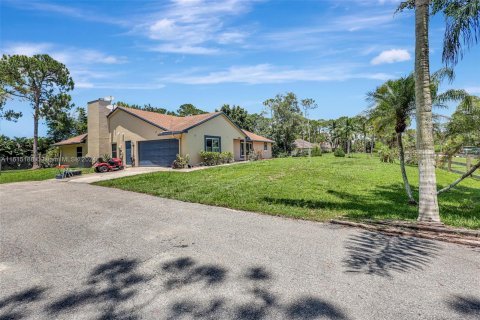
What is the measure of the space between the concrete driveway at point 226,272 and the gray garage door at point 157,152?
46.9 feet

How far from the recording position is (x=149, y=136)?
Result: 21250 millimetres

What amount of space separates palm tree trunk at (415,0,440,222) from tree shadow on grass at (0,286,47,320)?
7281 millimetres

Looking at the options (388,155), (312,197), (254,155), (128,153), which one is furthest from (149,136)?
(388,155)

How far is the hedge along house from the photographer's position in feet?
67.2

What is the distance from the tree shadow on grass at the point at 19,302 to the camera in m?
2.82

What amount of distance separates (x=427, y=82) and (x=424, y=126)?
42.0 inches

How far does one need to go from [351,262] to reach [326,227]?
1.93 metres

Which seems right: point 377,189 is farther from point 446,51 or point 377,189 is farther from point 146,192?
point 146,192

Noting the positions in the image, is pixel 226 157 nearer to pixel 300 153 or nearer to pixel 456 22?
pixel 456 22

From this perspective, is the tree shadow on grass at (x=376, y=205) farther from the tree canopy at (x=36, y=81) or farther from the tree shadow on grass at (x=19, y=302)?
the tree canopy at (x=36, y=81)

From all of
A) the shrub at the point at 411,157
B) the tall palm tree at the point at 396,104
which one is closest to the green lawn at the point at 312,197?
the tall palm tree at the point at 396,104

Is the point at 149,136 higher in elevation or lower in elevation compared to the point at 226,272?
higher

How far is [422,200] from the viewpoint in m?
6.26

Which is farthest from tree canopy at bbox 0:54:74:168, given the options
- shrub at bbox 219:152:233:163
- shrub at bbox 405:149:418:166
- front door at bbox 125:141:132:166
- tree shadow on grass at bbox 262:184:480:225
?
shrub at bbox 405:149:418:166
